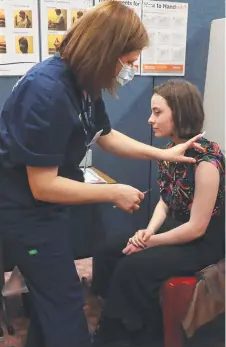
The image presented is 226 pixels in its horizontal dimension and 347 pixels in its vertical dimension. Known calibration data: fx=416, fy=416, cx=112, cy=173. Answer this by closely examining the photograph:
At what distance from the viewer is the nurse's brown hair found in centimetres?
112

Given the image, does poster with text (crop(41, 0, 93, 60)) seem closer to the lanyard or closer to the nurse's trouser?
the lanyard

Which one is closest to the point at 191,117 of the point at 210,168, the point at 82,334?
the point at 210,168

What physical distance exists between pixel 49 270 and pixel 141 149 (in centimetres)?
58

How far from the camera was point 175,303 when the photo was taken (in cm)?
146

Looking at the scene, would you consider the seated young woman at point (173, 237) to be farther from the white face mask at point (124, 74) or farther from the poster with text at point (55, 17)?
the poster with text at point (55, 17)

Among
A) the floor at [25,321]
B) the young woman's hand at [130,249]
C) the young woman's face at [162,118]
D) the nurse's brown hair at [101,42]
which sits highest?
the nurse's brown hair at [101,42]

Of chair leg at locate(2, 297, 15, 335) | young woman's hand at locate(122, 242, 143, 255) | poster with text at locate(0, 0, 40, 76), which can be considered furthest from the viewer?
poster with text at locate(0, 0, 40, 76)

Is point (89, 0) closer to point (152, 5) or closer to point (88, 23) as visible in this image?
point (152, 5)

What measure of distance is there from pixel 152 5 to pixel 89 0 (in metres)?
0.37

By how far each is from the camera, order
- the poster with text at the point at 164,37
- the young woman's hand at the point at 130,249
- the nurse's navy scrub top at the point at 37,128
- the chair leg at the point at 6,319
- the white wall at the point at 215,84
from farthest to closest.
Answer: the poster with text at the point at 164,37, the white wall at the point at 215,84, the chair leg at the point at 6,319, the young woman's hand at the point at 130,249, the nurse's navy scrub top at the point at 37,128

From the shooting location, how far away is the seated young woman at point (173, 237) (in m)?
1.50

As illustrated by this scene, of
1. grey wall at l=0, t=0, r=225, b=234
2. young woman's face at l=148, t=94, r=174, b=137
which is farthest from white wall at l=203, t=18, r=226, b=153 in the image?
young woman's face at l=148, t=94, r=174, b=137

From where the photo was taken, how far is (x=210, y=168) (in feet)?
4.85

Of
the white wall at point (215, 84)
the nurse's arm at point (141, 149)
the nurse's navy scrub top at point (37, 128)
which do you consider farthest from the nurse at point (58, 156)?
the white wall at point (215, 84)
